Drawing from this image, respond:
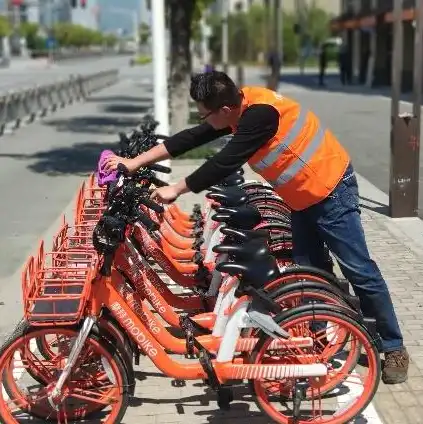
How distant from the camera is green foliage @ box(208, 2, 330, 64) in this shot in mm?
64562

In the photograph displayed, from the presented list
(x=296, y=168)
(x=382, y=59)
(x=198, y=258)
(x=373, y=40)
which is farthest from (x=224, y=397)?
(x=373, y=40)

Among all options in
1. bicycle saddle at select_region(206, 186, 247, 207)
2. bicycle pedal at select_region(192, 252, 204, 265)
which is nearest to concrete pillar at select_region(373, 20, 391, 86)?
bicycle pedal at select_region(192, 252, 204, 265)

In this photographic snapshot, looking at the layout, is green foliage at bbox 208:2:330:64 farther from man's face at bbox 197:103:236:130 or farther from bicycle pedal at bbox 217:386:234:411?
bicycle pedal at bbox 217:386:234:411

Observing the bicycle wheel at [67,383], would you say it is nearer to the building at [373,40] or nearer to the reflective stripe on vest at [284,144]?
the reflective stripe on vest at [284,144]

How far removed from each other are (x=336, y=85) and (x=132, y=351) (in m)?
34.0

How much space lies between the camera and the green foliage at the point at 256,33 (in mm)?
64562

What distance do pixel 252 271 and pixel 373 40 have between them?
3390 cm

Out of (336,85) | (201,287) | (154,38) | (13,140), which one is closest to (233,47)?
(336,85)

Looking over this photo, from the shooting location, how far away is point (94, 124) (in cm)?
2059

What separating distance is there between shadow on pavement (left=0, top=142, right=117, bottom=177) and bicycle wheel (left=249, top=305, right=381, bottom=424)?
8986 millimetres

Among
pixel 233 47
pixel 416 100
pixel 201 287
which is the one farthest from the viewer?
Answer: pixel 233 47

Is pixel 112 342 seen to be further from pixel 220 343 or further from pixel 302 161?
pixel 302 161

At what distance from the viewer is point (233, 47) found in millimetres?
67562

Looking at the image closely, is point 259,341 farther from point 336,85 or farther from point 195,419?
point 336,85
